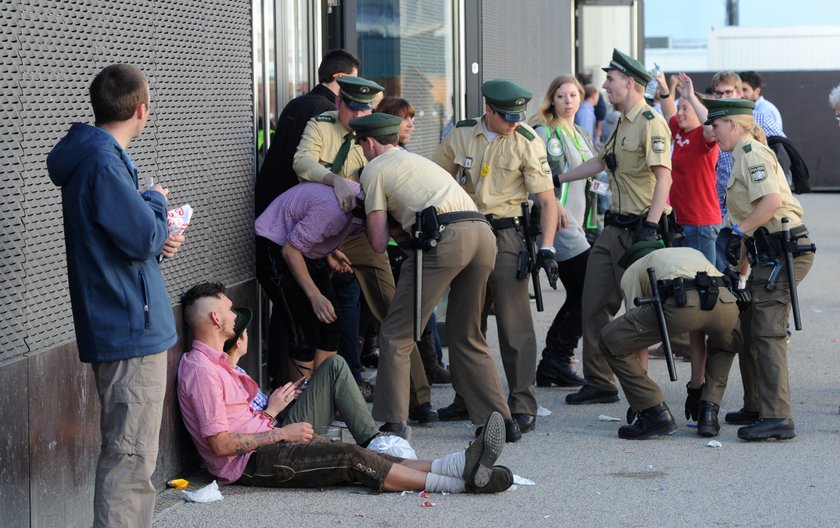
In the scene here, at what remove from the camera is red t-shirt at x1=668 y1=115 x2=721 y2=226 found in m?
8.81

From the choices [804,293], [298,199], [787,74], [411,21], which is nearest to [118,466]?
[298,199]

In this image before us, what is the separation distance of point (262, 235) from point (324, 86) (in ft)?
3.96

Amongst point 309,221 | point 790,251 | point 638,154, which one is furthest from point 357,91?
point 790,251

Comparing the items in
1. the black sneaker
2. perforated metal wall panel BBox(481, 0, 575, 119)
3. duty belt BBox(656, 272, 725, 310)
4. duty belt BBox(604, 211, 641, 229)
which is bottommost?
the black sneaker

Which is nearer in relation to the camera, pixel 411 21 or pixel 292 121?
pixel 292 121

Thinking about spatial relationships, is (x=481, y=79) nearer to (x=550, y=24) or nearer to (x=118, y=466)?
(x=550, y=24)

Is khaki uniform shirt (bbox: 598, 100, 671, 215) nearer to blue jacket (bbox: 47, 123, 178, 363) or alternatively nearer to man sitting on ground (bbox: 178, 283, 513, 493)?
man sitting on ground (bbox: 178, 283, 513, 493)

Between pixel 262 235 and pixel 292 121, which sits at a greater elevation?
pixel 292 121

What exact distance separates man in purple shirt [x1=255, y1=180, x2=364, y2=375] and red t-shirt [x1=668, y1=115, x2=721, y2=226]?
116 inches

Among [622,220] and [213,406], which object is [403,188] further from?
[622,220]

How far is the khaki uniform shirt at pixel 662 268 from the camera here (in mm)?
6523

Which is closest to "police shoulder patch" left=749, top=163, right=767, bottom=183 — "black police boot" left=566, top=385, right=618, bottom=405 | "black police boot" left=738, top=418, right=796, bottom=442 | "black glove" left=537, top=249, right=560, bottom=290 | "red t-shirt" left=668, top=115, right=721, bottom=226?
"black glove" left=537, top=249, right=560, bottom=290

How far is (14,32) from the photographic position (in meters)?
4.46

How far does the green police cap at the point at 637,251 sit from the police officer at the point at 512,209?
0.44 meters
